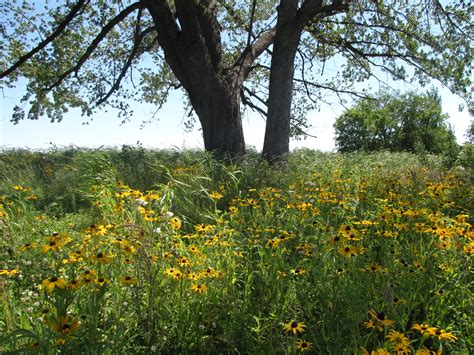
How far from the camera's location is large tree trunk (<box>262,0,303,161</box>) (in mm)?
8625

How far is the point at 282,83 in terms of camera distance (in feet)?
28.6

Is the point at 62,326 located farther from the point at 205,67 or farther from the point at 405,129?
the point at 405,129

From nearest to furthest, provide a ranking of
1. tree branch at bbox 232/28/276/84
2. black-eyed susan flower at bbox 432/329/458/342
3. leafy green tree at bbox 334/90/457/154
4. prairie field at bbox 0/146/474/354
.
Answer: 1. black-eyed susan flower at bbox 432/329/458/342
2. prairie field at bbox 0/146/474/354
3. tree branch at bbox 232/28/276/84
4. leafy green tree at bbox 334/90/457/154

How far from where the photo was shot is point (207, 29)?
917 cm

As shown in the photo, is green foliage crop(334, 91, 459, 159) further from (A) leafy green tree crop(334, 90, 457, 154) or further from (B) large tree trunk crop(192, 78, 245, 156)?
(B) large tree trunk crop(192, 78, 245, 156)

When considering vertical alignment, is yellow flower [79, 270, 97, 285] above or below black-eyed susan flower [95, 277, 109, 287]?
above

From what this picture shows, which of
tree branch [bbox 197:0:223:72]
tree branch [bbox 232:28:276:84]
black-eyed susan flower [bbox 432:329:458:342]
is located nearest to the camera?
black-eyed susan flower [bbox 432:329:458:342]

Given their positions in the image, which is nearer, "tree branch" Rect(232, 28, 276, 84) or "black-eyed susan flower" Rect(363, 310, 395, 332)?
"black-eyed susan flower" Rect(363, 310, 395, 332)

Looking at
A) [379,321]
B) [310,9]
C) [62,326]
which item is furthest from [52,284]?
[310,9]

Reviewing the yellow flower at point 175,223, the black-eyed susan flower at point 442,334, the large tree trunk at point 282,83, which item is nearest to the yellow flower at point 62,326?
the yellow flower at point 175,223

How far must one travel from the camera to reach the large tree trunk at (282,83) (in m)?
8.62

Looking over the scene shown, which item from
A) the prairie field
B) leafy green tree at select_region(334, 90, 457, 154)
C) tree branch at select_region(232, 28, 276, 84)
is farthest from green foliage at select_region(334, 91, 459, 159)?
the prairie field

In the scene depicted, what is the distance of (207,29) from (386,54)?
193 inches

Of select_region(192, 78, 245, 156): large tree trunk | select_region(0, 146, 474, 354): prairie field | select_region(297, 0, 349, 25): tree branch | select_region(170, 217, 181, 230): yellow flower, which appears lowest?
select_region(0, 146, 474, 354): prairie field
